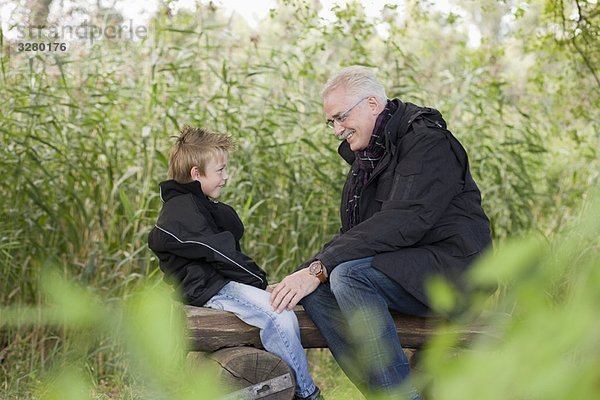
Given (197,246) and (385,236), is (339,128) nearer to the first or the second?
(385,236)

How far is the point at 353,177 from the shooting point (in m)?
3.38

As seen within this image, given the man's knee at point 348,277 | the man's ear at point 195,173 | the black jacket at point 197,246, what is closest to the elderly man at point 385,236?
the man's knee at point 348,277

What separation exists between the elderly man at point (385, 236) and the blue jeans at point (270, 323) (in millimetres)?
46

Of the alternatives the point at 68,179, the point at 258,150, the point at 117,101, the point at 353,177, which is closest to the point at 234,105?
the point at 258,150

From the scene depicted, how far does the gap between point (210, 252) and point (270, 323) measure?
1.06ft

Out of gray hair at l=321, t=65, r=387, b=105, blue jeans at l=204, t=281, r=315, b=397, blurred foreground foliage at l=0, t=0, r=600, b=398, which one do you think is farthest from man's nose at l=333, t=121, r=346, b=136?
blurred foreground foliage at l=0, t=0, r=600, b=398

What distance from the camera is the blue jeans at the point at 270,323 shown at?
121 inches

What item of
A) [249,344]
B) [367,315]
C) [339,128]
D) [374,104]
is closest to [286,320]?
[249,344]

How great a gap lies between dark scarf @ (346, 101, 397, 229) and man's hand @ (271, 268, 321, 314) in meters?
0.34

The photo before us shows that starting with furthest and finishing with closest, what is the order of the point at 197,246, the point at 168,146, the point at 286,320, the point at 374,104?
the point at 168,146 < the point at 374,104 < the point at 286,320 < the point at 197,246

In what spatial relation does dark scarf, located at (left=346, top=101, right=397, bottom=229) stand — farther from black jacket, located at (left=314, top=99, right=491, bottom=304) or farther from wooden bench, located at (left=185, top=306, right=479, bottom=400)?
wooden bench, located at (left=185, top=306, right=479, bottom=400)

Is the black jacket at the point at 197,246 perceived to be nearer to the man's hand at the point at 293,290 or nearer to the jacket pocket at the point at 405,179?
the man's hand at the point at 293,290

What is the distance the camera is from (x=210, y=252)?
3004 millimetres

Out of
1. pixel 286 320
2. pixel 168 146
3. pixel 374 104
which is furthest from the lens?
pixel 168 146
